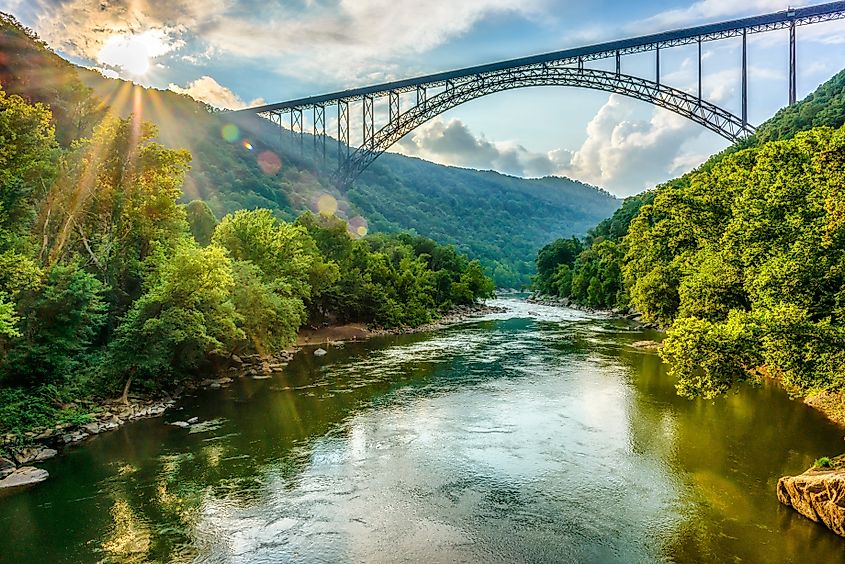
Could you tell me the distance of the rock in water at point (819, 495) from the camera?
8.96m

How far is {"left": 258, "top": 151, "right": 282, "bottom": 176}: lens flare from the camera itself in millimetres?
74625

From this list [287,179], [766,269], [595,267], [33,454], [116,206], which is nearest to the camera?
[766,269]

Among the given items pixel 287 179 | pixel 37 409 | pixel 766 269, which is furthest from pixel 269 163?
pixel 766 269

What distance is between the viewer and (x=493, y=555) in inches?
345

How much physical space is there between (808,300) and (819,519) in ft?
15.2

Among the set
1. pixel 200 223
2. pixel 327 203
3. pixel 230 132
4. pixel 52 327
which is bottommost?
pixel 52 327

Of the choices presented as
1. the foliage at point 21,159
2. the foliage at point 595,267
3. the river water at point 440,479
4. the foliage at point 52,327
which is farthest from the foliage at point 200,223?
the foliage at point 595,267

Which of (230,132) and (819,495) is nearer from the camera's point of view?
(819,495)

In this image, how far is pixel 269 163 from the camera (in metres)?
77.1

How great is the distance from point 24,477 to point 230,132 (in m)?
77.2

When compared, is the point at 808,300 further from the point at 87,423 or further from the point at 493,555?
the point at 87,423

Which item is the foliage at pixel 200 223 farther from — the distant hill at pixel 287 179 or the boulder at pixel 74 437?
the boulder at pixel 74 437

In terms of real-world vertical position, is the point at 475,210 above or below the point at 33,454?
above

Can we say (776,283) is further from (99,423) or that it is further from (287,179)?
(287,179)
